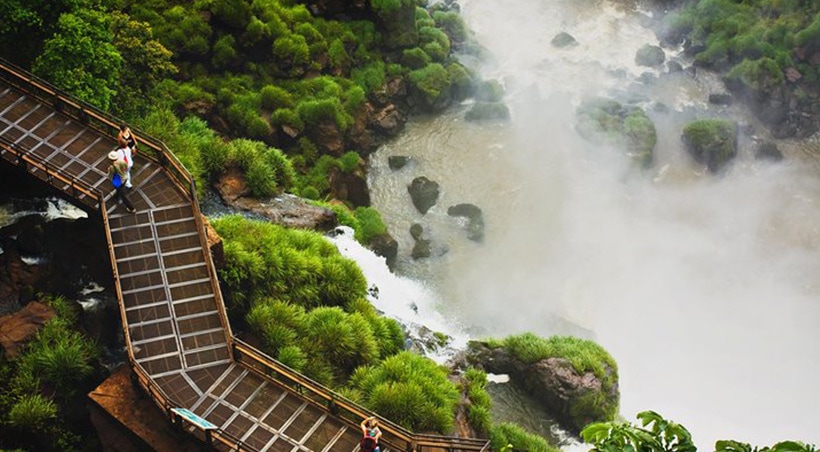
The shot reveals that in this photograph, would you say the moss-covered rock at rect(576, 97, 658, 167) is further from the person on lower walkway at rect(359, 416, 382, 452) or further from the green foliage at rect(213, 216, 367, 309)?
the person on lower walkway at rect(359, 416, 382, 452)

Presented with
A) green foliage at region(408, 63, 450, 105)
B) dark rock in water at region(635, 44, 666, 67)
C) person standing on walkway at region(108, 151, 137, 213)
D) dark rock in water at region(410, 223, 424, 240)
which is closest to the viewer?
person standing on walkway at region(108, 151, 137, 213)

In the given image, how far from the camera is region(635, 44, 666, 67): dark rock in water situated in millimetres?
56219

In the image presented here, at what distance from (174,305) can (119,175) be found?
4462mm

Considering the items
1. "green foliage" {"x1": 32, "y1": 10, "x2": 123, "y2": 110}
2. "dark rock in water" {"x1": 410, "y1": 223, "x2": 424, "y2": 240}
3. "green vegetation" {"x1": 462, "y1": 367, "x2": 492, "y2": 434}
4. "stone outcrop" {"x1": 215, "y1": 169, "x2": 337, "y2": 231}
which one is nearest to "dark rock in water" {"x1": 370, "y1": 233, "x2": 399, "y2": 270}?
"dark rock in water" {"x1": 410, "y1": 223, "x2": 424, "y2": 240}

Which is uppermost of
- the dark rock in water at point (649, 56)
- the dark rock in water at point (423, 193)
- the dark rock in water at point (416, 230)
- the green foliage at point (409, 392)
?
the dark rock in water at point (649, 56)

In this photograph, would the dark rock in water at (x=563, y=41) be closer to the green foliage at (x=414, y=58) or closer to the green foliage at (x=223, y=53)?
the green foliage at (x=414, y=58)

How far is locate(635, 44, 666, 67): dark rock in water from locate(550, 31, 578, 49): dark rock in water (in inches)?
199

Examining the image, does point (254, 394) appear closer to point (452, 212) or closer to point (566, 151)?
point (452, 212)

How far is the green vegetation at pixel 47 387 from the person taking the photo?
19.8m

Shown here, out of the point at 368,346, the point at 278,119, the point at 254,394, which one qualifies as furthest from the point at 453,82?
the point at 254,394

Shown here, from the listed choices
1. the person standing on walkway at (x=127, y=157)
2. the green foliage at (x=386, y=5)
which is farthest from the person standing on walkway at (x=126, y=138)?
the green foliage at (x=386, y=5)

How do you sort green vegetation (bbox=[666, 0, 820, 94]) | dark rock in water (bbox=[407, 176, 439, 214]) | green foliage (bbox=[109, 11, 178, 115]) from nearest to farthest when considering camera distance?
green foliage (bbox=[109, 11, 178, 115]), dark rock in water (bbox=[407, 176, 439, 214]), green vegetation (bbox=[666, 0, 820, 94])

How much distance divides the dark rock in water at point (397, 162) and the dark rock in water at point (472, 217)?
4.74 m

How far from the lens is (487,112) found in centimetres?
4928
